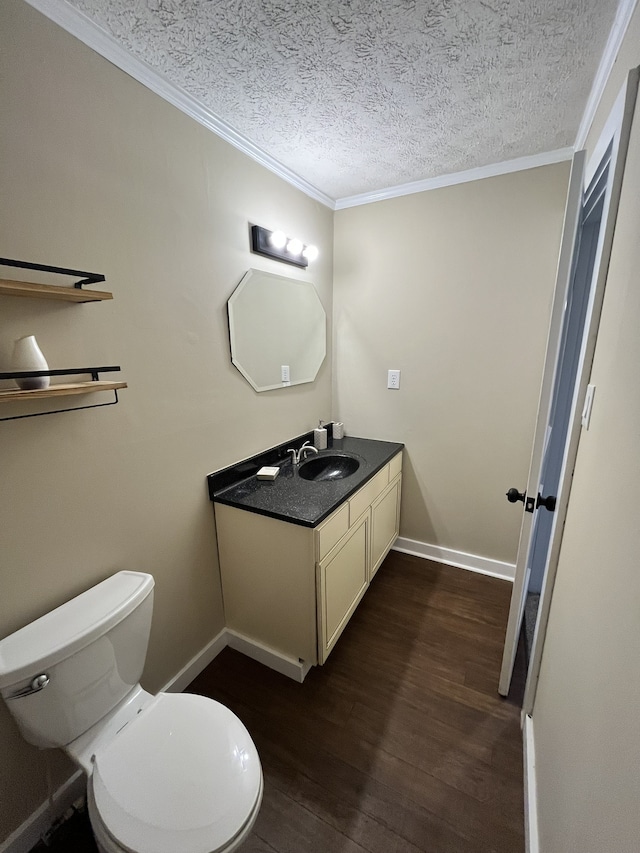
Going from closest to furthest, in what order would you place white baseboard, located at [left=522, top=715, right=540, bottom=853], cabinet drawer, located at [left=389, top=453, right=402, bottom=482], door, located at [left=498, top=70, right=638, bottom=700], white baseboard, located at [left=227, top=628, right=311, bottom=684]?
1. door, located at [left=498, top=70, right=638, bottom=700]
2. white baseboard, located at [left=522, top=715, right=540, bottom=853]
3. white baseboard, located at [left=227, top=628, right=311, bottom=684]
4. cabinet drawer, located at [left=389, top=453, right=402, bottom=482]

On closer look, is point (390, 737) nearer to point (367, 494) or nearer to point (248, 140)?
point (367, 494)

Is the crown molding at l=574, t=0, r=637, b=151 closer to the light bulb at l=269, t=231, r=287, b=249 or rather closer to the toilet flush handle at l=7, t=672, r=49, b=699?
the light bulb at l=269, t=231, r=287, b=249

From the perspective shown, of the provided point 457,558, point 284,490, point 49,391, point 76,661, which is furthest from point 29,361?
point 457,558

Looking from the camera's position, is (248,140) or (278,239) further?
(278,239)

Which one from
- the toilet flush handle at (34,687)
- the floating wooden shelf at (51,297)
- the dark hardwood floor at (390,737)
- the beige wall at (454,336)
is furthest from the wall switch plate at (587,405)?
the toilet flush handle at (34,687)

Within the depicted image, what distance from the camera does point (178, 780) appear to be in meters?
0.87

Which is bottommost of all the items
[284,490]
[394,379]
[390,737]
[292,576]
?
[390,737]

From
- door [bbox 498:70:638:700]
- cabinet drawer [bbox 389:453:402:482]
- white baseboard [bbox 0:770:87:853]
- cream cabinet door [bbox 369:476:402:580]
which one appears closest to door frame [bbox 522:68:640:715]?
door [bbox 498:70:638:700]

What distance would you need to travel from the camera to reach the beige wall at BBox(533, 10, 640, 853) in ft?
1.72

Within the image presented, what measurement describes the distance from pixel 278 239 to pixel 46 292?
1.18 metres

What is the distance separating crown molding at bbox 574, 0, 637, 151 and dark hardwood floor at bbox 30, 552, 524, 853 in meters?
2.34

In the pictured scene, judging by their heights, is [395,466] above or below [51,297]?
below

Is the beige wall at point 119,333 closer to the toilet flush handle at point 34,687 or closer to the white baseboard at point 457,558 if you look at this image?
the toilet flush handle at point 34,687

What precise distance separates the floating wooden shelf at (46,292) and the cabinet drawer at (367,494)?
4.15ft
